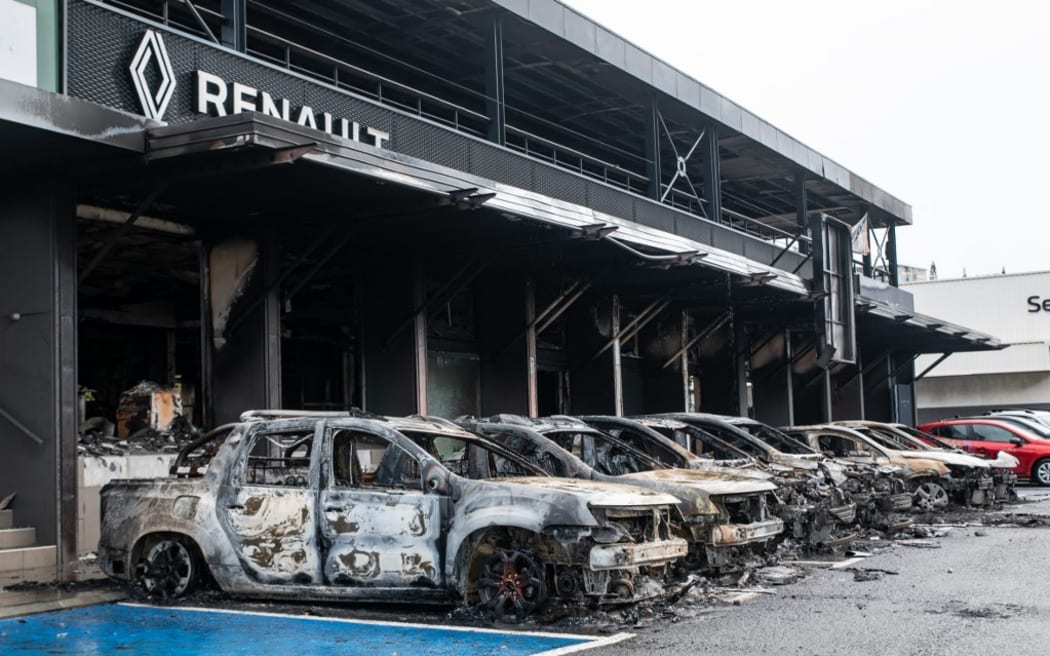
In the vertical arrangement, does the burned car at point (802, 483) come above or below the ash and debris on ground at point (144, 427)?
below

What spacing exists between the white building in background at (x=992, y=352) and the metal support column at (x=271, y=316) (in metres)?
39.0

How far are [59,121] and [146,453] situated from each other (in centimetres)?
486

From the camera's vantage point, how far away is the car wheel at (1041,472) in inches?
996

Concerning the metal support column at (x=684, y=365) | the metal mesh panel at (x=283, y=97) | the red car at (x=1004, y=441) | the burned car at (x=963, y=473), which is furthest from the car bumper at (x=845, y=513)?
the metal support column at (x=684, y=365)

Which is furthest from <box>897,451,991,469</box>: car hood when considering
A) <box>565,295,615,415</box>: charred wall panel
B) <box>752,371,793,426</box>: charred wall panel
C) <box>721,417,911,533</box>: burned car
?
<box>752,371,793,426</box>: charred wall panel

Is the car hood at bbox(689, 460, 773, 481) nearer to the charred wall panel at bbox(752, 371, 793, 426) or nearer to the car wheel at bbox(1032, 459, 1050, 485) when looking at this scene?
the car wheel at bbox(1032, 459, 1050, 485)

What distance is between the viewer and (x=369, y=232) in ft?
53.9

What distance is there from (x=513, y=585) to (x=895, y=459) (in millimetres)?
9735

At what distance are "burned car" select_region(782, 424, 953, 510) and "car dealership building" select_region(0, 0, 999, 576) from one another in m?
3.43

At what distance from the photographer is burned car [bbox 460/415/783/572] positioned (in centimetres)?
1052

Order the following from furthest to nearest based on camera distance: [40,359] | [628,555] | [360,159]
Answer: [40,359] < [360,159] < [628,555]

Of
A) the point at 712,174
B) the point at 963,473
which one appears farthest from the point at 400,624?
the point at 712,174

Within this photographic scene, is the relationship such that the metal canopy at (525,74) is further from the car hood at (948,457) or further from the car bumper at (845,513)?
the car bumper at (845,513)

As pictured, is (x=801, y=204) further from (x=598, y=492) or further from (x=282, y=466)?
(x=598, y=492)
